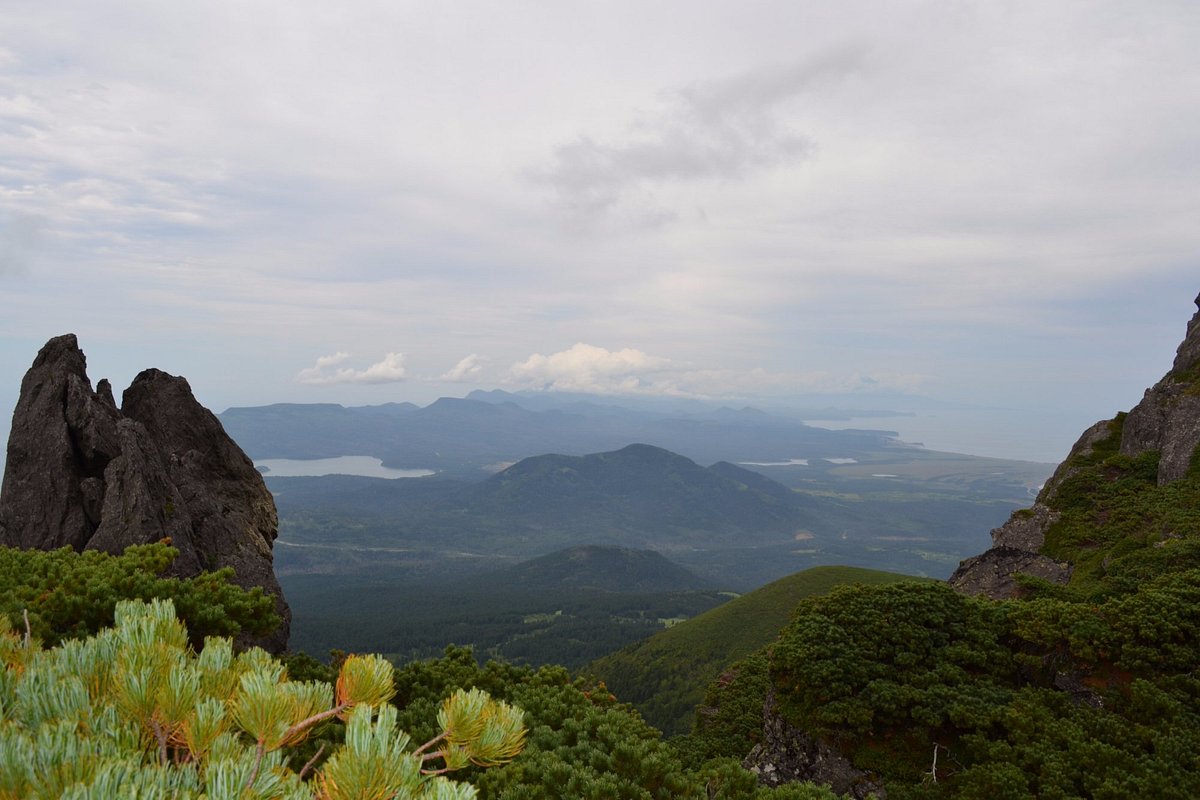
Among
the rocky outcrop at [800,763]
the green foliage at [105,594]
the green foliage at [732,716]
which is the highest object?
the green foliage at [105,594]

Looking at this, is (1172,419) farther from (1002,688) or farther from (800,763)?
(800,763)

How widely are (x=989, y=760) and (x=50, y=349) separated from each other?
55979mm

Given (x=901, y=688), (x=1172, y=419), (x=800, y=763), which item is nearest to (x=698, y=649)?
(x=1172, y=419)

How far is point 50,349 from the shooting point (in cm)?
3988

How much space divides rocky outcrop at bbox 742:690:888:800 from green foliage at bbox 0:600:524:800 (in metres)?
21.4

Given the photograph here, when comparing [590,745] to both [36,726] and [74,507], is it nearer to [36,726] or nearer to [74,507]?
[36,726]

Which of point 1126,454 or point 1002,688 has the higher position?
point 1126,454

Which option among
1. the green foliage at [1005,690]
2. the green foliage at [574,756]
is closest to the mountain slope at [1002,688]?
the green foliage at [1005,690]

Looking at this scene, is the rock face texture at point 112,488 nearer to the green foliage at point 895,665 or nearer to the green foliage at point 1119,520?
the green foliage at point 895,665

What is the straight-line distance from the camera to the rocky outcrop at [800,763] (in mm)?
24734

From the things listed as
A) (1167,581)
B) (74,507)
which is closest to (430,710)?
(74,507)

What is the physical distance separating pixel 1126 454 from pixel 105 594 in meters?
72.0

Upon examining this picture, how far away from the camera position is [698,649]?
128 metres

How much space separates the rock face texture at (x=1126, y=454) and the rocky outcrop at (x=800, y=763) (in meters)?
19.1
